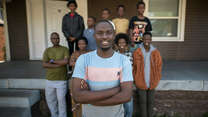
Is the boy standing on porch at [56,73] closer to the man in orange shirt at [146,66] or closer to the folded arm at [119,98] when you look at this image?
the man in orange shirt at [146,66]

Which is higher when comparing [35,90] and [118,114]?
[118,114]

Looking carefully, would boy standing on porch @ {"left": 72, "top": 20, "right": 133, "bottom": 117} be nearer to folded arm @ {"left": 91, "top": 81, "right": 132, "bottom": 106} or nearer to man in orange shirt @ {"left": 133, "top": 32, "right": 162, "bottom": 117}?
folded arm @ {"left": 91, "top": 81, "right": 132, "bottom": 106}

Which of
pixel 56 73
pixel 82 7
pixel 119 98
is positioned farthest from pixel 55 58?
pixel 82 7

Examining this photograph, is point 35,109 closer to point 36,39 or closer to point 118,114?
point 118,114

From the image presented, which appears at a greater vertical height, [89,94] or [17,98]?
[89,94]

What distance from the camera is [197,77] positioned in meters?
3.45

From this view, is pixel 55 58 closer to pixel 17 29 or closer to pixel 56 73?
pixel 56 73

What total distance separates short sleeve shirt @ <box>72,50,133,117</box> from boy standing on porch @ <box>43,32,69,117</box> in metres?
1.55

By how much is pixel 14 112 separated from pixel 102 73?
7.93 feet

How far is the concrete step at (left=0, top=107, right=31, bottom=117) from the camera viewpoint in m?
2.86

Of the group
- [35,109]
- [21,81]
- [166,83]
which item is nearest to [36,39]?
[21,81]

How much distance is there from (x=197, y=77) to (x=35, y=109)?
11.3 ft

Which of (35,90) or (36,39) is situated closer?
(35,90)

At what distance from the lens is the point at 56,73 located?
2.82 m
